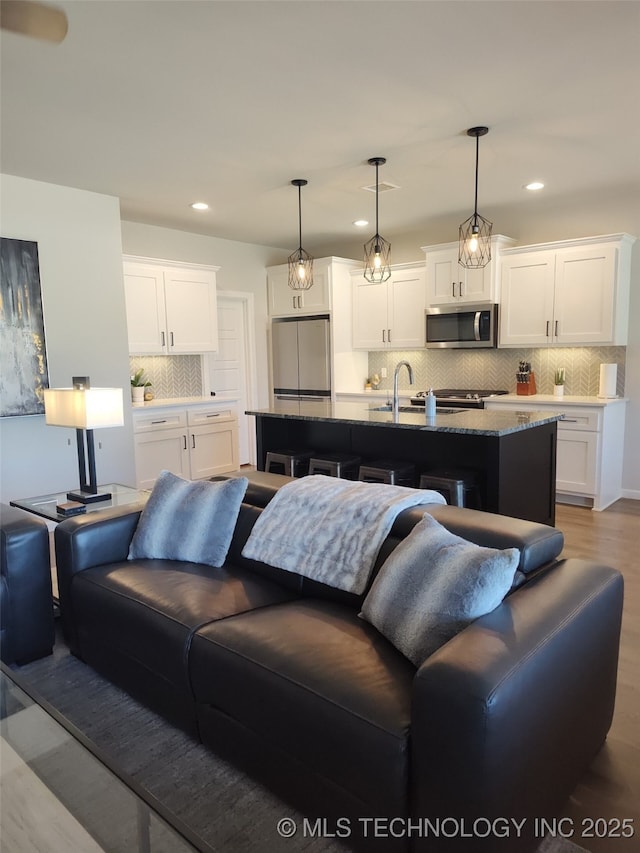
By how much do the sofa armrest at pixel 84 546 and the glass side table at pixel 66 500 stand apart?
0.24m

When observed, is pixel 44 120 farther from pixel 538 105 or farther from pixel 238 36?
pixel 538 105

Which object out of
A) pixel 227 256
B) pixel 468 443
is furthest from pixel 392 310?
pixel 468 443

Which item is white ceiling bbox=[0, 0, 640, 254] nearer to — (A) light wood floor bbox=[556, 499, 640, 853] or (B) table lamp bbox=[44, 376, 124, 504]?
(B) table lamp bbox=[44, 376, 124, 504]

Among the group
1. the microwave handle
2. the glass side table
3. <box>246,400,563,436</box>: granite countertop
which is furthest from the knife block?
the glass side table

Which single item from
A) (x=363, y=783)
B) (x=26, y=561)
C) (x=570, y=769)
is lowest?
(x=570, y=769)

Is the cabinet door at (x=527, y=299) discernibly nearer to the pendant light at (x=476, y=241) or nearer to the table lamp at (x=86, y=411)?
the pendant light at (x=476, y=241)

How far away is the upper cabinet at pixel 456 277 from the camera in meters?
5.42

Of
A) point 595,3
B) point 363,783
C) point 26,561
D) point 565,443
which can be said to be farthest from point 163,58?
point 565,443

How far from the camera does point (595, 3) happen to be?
2203mm

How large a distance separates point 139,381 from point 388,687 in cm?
470

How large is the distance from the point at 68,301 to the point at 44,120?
1.51 meters

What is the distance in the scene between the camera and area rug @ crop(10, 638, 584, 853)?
161 centimetres

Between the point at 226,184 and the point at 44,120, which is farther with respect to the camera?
the point at 226,184

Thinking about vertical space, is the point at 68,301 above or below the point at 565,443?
above
